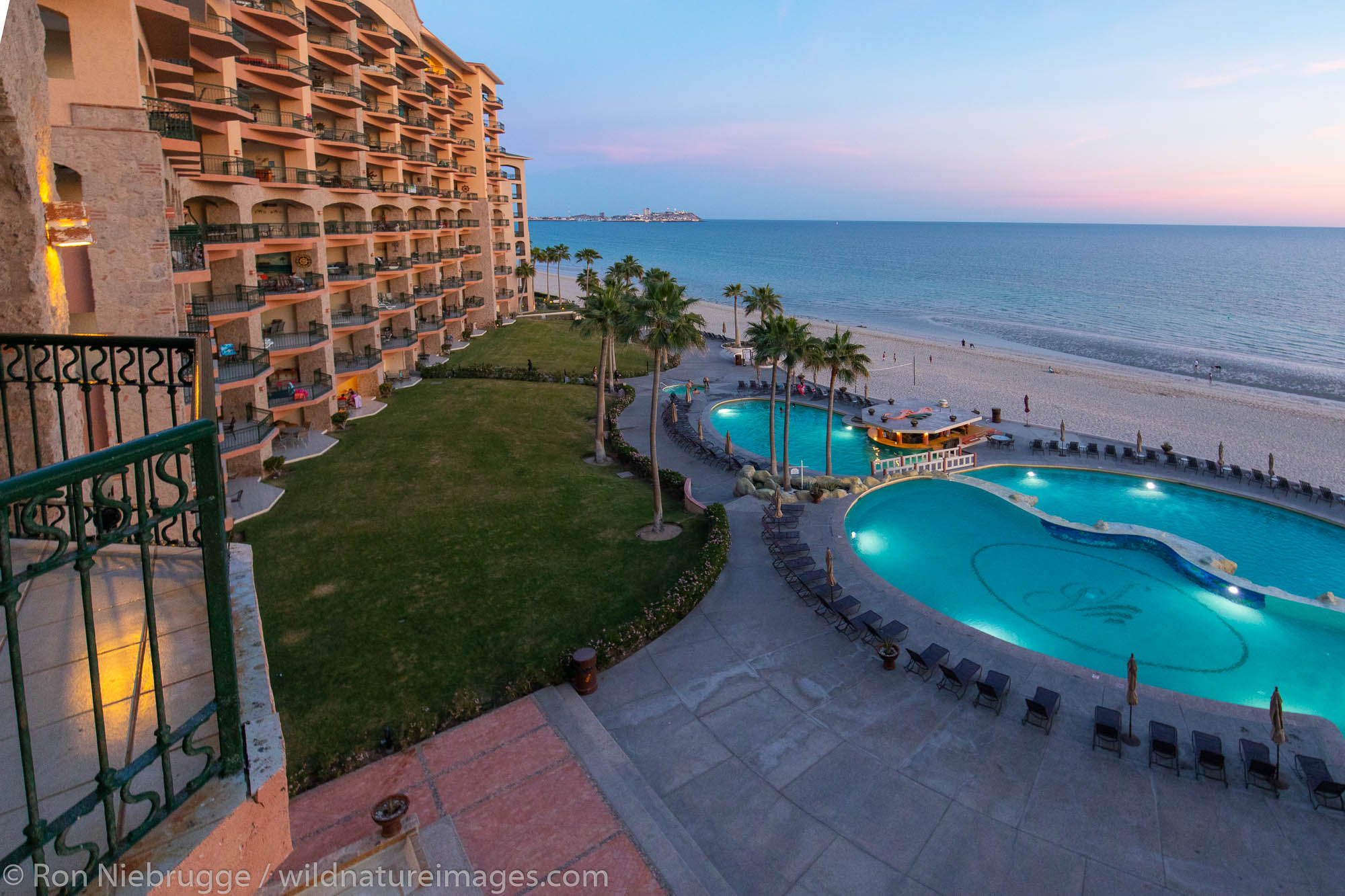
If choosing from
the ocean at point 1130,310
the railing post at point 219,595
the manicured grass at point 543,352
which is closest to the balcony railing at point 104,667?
the railing post at point 219,595

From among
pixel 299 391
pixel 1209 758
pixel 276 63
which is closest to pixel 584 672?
pixel 1209 758

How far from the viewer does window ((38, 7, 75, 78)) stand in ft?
66.6

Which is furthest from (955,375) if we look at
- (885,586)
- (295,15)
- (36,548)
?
(36,548)

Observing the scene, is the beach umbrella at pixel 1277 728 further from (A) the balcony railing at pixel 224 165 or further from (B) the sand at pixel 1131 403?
(A) the balcony railing at pixel 224 165

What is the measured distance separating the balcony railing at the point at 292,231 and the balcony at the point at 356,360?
6.80 metres

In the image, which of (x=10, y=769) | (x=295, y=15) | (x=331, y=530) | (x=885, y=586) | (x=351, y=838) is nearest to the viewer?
(x=10, y=769)

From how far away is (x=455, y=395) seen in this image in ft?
161

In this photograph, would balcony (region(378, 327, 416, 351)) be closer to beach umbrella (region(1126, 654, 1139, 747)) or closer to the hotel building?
the hotel building

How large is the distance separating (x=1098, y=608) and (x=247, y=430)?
34080mm

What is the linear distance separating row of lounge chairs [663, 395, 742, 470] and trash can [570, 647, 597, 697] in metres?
21.4

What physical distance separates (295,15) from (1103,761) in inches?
1977

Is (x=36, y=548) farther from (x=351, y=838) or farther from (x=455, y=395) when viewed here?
(x=455, y=395)

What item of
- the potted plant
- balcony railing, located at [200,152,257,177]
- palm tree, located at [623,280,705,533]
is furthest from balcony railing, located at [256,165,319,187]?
the potted plant

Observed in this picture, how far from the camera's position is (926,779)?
15398 millimetres
